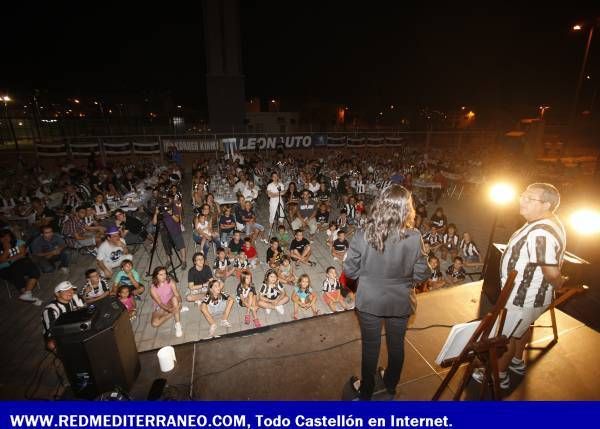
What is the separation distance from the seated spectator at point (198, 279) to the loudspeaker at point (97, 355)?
2.51m

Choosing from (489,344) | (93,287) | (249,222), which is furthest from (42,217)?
(489,344)

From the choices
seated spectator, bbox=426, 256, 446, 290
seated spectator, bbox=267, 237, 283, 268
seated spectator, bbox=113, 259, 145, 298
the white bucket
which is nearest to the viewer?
the white bucket

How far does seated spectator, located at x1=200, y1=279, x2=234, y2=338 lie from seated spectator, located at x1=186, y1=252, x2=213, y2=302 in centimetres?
37

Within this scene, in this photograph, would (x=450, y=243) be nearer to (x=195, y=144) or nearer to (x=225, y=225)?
(x=225, y=225)

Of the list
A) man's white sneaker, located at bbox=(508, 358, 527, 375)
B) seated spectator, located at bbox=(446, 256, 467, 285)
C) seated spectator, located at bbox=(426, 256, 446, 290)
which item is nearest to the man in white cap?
man's white sneaker, located at bbox=(508, 358, 527, 375)

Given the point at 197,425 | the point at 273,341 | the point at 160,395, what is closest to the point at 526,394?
the point at 273,341

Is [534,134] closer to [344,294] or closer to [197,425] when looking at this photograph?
[344,294]

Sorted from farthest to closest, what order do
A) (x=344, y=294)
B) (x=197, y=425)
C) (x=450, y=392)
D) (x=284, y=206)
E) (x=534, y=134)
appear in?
(x=534, y=134)
(x=284, y=206)
(x=344, y=294)
(x=450, y=392)
(x=197, y=425)

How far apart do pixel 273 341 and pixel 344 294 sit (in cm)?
246

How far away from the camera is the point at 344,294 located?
5.74 metres

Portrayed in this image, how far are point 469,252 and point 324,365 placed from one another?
221 inches

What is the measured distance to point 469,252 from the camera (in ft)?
23.6

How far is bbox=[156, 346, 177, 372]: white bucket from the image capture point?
10.5 ft

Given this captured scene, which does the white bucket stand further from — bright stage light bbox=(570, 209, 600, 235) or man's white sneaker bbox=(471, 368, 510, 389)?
bright stage light bbox=(570, 209, 600, 235)
